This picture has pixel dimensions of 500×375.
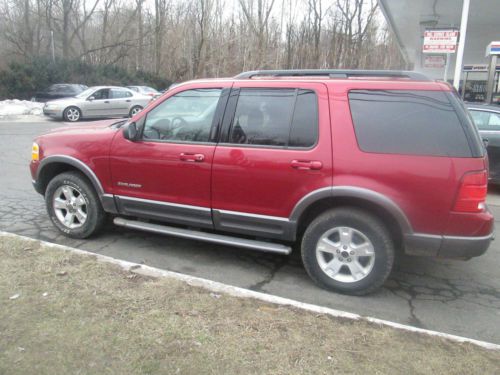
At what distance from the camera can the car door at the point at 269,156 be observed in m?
3.64

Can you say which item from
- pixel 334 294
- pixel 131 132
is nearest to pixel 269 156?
pixel 334 294

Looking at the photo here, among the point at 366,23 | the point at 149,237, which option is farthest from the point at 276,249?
the point at 366,23

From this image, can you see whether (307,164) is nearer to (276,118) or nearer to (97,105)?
(276,118)

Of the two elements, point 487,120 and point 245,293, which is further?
point 487,120

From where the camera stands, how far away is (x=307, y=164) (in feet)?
11.8

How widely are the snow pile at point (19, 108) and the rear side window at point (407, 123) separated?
69.2 feet

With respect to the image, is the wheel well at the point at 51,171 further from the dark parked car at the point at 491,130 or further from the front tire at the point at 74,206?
the dark parked car at the point at 491,130

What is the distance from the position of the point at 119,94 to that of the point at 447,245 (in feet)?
61.0

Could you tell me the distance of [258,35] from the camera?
101 feet

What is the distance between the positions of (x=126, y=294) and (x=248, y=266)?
132 centimetres

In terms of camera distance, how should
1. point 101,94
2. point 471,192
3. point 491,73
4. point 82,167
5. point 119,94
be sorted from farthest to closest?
point 119,94 < point 101,94 < point 491,73 < point 82,167 < point 471,192

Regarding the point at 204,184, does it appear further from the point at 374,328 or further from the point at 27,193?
the point at 27,193

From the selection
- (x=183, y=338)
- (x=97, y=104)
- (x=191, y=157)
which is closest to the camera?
(x=183, y=338)

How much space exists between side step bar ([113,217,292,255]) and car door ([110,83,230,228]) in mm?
95
